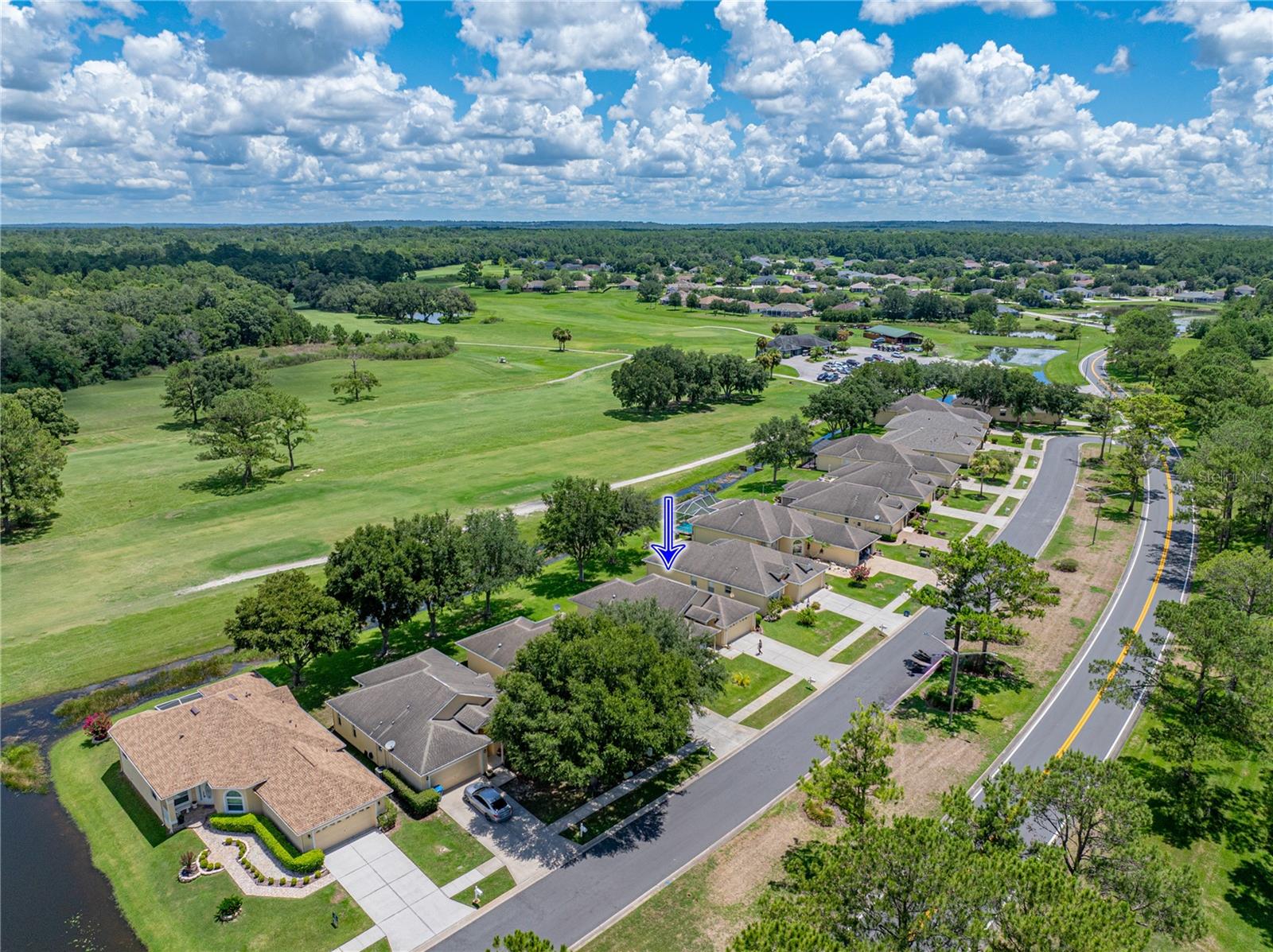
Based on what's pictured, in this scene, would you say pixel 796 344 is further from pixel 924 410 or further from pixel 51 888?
pixel 51 888

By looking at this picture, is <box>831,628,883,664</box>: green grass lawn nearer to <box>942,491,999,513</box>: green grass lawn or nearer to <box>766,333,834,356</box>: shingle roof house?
<box>942,491,999,513</box>: green grass lawn

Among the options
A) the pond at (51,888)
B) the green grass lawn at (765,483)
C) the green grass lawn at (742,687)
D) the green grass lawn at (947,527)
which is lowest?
the pond at (51,888)

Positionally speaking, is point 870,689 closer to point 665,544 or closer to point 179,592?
point 665,544

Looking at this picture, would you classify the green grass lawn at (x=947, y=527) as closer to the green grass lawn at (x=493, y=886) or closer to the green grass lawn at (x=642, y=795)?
the green grass lawn at (x=642, y=795)

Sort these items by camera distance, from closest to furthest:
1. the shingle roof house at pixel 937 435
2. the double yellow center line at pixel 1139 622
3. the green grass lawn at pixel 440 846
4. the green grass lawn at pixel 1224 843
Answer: the green grass lawn at pixel 1224 843
the green grass lawn at pixel 440 846
the double yellow center line at pixel 1139 622
the shingle roof house at pixel 937 435

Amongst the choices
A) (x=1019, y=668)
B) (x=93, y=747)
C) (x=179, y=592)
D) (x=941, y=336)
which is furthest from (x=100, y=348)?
(x=941, y=336)

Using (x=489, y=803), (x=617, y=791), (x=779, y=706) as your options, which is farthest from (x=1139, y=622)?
(x=489, y=803)

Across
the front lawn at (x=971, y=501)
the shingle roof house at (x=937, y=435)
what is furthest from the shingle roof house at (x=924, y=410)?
the front lawn at (x=971, y=501)

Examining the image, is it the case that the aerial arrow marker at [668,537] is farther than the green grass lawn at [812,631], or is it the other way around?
the green grass lawn at [812,631]
